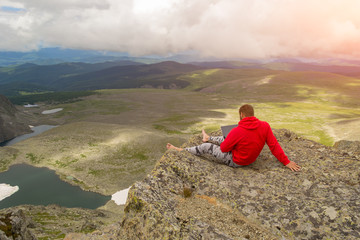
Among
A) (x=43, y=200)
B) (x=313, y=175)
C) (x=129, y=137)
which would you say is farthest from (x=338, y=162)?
(x=129, y=137)

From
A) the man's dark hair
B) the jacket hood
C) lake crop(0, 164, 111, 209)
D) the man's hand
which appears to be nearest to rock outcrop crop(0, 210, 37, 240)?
the jacket hood

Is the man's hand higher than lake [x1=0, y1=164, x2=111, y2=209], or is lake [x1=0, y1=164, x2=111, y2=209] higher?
the man's hand

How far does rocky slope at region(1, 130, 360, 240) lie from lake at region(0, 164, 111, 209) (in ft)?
174

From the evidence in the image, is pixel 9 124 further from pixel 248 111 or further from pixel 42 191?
pixel 248 111

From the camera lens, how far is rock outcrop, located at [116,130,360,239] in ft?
27.3

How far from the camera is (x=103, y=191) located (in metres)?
62.4

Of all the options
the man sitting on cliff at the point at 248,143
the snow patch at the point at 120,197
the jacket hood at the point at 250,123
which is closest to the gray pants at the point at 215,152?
the man sitting on cliff at the point at 248,143

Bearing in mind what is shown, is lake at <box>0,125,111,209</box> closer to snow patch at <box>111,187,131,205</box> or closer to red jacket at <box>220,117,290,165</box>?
snow patch at <box>111,187,131,205</box>

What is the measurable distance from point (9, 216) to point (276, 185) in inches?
866

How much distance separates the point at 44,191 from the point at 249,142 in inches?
2822

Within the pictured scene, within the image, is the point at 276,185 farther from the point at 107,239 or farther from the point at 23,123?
the point at 23,123

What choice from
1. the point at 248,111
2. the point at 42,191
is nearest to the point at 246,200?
the point at 248,111

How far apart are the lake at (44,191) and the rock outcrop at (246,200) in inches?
2131

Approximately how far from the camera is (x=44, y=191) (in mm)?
63938
